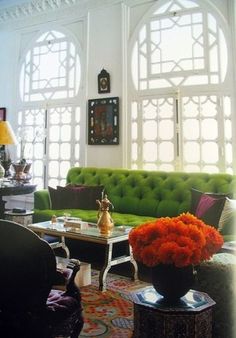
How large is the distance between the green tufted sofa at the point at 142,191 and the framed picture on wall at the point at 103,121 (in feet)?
1.75

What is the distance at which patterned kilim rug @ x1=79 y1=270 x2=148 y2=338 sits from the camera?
238cm

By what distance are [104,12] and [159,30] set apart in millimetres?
958

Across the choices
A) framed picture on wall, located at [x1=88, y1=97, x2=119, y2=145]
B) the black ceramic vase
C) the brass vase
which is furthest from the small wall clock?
the black ceramic vase

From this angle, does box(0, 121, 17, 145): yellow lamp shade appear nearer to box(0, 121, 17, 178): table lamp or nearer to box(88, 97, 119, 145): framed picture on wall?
box(0, 121, 17, 178): table lamp

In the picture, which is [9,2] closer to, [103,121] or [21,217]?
[103,121]

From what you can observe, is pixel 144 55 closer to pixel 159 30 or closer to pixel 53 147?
pixel 159 30

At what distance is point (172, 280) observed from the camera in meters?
1.61

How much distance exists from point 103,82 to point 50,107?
1.14 meters

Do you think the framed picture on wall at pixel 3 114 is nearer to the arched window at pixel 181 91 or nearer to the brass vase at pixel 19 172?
the brass vase at pixel 19 172

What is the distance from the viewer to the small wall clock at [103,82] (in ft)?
17.7

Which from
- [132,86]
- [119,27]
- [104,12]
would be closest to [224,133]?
[132,86]

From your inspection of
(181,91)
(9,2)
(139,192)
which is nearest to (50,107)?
(9,2)

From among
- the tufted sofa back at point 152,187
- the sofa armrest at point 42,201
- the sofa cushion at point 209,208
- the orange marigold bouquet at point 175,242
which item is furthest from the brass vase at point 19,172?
the orange marigold bouquet at point 175,242

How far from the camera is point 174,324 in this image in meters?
1.58
